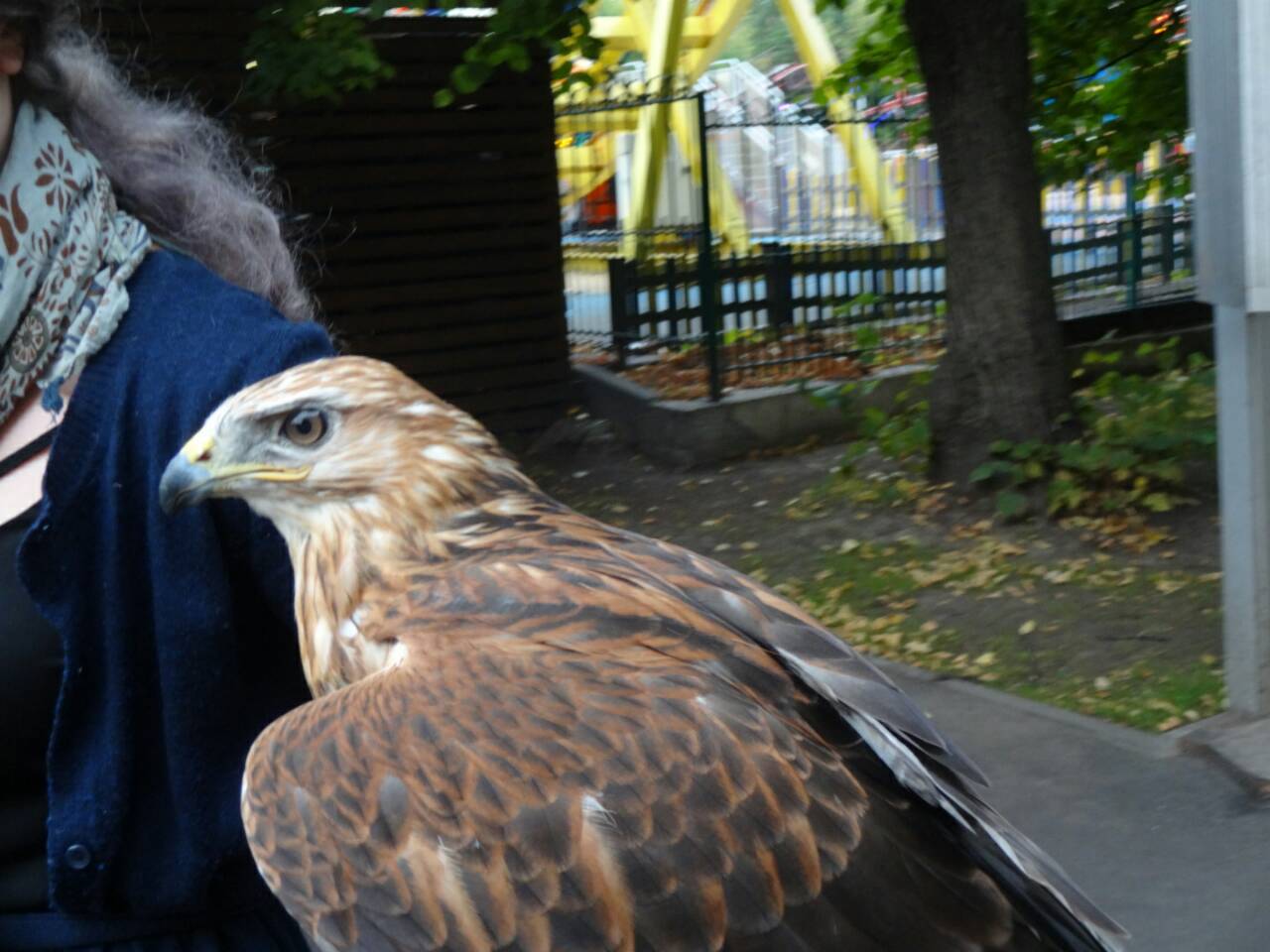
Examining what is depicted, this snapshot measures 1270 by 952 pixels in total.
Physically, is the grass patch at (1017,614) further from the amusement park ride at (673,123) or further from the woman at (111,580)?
the woman at (111,580)

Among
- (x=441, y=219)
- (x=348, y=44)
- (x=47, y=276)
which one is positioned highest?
(x=348, y=44)

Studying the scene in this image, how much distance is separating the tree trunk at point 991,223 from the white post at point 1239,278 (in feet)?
9.06

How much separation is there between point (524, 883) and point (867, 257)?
11.5m

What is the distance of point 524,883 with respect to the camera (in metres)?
1.84

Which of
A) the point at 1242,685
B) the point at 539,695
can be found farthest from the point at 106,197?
the point at 1242,685

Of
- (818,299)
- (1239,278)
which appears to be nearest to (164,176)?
(1239,278)

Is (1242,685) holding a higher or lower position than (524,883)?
lower

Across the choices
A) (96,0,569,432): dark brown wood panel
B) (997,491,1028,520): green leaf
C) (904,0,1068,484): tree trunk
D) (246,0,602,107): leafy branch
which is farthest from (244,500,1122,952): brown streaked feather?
(96,0,569,432): dark brown wood panel

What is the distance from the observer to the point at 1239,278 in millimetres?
5191

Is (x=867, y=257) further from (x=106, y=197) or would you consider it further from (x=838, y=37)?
(x=106, y=197)

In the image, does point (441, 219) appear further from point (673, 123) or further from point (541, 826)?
point (541, 826)

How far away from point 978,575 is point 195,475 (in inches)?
240

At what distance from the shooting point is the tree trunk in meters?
8.20

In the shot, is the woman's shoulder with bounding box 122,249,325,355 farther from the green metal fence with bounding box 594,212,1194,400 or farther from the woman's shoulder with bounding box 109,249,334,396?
the green metal fence with bounding box 594,212,1194,400
